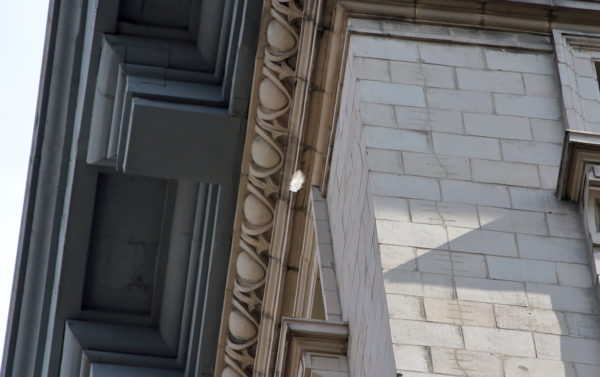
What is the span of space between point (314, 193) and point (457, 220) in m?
2.95

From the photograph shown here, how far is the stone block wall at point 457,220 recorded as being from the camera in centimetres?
1208

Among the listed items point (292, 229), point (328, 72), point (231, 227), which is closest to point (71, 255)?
point (231, 227)

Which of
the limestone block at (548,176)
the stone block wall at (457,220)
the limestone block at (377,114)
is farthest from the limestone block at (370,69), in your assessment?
the limestone block at (548,176)

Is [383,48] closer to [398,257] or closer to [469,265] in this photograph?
[398,257]

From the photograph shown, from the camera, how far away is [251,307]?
706 inches

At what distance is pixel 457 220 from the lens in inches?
509

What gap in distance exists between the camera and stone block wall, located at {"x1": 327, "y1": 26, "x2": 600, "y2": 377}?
12078 millimetres

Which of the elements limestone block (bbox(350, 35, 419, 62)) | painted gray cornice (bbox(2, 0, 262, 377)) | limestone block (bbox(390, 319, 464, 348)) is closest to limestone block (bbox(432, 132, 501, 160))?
limestone block (bbox(350, 35, 419, 62))

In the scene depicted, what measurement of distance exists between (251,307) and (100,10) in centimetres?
331

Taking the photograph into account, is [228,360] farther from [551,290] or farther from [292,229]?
[551,290]

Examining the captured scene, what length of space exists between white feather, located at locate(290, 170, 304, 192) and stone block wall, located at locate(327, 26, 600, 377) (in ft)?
4.06

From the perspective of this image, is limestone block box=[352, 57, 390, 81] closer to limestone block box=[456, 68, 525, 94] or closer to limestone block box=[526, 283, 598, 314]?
limestone block box=[456, 68, 525, 94]

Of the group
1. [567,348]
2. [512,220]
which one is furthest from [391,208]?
[567,348]

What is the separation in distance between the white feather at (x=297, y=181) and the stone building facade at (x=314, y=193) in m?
0.03
